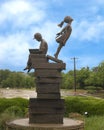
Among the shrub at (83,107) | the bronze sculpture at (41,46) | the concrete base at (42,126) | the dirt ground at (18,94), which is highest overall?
the bronze sculpture at (41,46)

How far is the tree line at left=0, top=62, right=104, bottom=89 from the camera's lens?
7481cm

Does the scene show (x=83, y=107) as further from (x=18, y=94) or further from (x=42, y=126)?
(x=18, y=94)

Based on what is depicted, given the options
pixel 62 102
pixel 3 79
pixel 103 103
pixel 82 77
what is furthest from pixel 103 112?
pixel 3 79

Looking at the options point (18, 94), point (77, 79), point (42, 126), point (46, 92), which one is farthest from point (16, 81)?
point (42, 126)

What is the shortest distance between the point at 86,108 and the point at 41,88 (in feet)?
29.9

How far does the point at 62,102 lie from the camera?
11617 mm

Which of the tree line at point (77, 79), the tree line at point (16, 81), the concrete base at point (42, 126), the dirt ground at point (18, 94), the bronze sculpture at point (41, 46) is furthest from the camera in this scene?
the tree line at point (16, 81)

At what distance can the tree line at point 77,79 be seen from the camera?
7481 cm

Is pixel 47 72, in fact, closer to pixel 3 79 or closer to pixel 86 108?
pixel 86 108

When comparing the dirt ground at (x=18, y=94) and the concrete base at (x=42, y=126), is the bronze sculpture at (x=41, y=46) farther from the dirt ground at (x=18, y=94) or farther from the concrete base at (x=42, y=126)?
the dirt ground at (x=18, y=94)

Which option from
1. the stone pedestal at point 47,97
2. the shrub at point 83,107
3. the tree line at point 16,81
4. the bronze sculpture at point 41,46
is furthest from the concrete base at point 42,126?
the tree line at point 16,81

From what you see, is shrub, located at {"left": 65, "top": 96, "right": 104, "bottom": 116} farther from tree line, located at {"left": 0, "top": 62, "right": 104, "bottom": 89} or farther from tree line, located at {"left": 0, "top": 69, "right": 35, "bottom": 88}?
tree line, located at {"left": 0, "top": 69, "right": 35, "bottom": 88}

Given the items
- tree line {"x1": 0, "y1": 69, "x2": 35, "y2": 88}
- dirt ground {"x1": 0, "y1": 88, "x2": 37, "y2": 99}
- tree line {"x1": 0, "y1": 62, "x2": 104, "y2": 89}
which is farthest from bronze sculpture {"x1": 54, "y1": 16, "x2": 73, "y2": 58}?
tree line {"x1": 0, "y1": 69, "x2": 35, "y2": 88}

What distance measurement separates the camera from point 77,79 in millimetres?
81188
